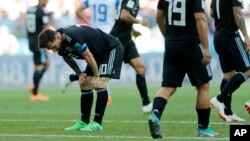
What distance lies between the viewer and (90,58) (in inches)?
458

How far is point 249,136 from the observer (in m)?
8.98

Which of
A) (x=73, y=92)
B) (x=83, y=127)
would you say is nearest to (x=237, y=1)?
(x=83, y=127)

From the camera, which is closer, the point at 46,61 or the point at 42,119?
the point at 42,119

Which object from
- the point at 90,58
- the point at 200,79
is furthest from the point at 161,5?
the point at 90,58

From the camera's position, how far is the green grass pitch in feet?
36.9

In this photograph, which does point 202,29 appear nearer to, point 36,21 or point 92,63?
point 92,63

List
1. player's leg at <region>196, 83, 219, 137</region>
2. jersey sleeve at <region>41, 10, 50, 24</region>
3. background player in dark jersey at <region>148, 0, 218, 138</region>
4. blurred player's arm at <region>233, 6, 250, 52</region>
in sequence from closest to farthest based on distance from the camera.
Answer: background player in dark jersey at <region>148, 0, 218, 138</region>
player's leg at <region>196, 83, 219, 137</region>
blurred player's arm at <region>233, 6, 250, 52</region>
jersey sleeve at <region>41, 10, 50, 24</region>

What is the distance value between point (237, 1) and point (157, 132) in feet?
11.8

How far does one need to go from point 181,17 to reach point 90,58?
1585 mm

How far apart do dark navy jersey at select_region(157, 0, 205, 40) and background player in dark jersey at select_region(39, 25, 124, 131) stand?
139 cm

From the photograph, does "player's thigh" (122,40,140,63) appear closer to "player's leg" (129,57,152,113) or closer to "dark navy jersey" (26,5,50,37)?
"player's leg" (129,57,152,113)

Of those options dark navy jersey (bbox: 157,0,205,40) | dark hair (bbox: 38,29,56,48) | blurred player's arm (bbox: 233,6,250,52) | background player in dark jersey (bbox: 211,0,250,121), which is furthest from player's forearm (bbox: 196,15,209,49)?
background player in dark jersey (bbox: 211,0,250,121)

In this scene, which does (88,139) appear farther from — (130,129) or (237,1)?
(237,1)

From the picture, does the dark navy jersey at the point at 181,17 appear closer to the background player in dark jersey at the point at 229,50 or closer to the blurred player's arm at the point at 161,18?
the blurred player's arm at the point at 161,18
